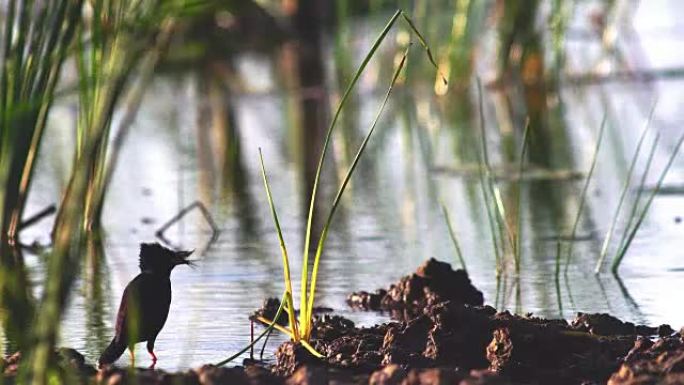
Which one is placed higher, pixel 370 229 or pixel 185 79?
pixel 185 79

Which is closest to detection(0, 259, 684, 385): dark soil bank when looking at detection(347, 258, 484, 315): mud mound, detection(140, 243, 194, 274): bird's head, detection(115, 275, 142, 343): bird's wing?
detection(115, 275, 142, 343): bird's wing

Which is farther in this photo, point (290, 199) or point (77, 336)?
point (290, 199)

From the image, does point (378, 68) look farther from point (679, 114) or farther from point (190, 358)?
point (190, 358)

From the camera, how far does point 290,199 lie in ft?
23.4

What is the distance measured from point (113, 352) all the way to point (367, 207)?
3189mm

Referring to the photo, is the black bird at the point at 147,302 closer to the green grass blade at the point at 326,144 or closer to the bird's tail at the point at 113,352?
the bird's tail at the point at 113,352

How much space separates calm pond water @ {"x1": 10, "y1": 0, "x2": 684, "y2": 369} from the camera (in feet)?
15.2

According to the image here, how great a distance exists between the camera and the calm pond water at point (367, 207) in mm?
4629

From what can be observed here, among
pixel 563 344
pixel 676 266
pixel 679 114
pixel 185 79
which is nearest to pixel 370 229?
pixel 676 266

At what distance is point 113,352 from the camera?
371cm

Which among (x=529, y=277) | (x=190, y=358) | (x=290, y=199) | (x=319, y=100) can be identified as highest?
(x=319, y=100)

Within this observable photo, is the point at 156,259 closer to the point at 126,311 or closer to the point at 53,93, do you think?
the point at 126,311

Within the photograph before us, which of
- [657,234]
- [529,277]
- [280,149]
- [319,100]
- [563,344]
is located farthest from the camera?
[319,100]

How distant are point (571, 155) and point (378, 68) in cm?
381
